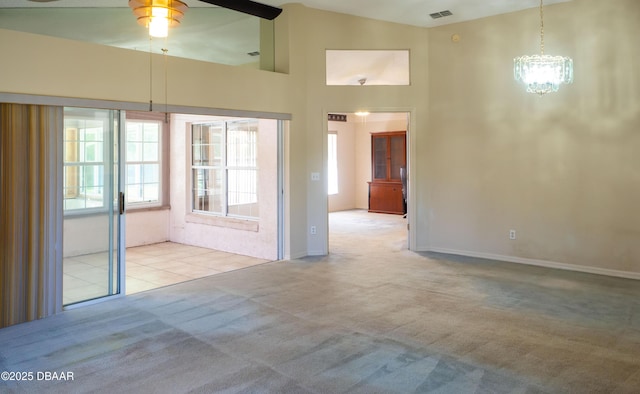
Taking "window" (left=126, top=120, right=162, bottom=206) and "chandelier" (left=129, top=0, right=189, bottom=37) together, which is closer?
"chandelier" (left=129, top=0, right=189, bottom=37)

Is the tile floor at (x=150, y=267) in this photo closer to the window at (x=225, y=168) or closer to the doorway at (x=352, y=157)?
the window at (x=225, y=168)

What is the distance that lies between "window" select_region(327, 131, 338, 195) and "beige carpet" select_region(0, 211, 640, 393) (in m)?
7.14

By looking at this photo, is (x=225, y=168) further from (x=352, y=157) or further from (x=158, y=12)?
(x=352, y=157)

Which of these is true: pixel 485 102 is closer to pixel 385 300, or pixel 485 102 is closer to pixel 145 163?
pixel 385 300

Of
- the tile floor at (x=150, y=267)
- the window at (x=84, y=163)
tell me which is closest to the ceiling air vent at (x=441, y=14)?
the tile floor at (x=150, y=267)

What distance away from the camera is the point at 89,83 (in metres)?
4.21

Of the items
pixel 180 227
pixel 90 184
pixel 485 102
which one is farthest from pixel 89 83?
pixel 485 102

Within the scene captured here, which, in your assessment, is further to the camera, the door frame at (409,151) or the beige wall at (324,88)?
the door frame at (409,151)

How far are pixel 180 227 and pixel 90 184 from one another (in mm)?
3557

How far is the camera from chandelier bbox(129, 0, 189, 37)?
12.4 ft

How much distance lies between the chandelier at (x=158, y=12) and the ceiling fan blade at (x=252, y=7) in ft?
5.70

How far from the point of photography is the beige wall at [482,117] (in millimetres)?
5309

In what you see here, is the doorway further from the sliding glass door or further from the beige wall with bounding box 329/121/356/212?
the sliding glass door

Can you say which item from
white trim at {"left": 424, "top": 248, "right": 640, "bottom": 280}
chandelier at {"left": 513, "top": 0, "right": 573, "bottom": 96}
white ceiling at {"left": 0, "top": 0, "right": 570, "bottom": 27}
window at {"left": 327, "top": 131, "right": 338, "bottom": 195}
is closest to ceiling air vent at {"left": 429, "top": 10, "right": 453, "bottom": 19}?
white ceiling at {"left": 0, "top": 0, "right": 570, "bottom": 27}
